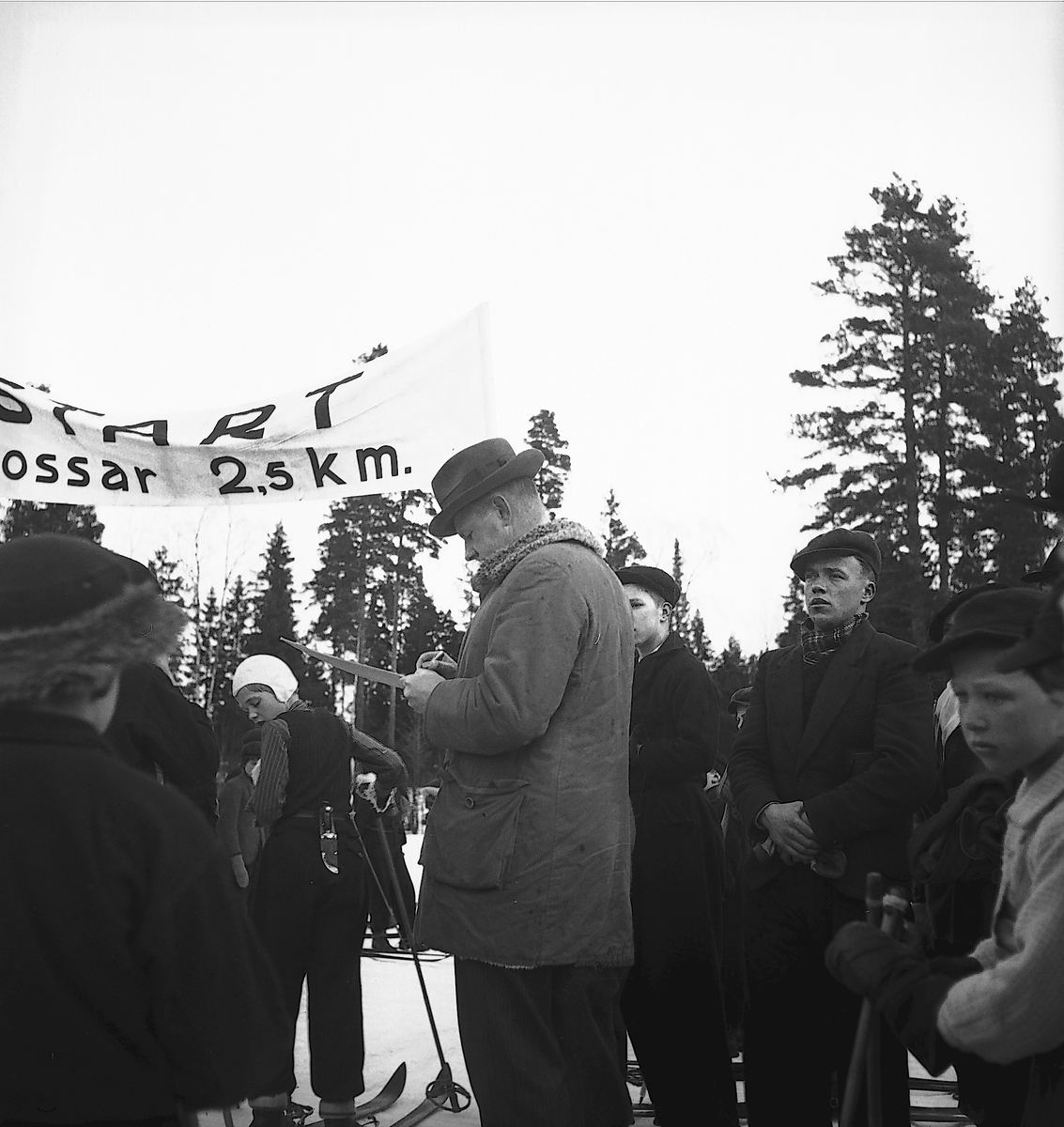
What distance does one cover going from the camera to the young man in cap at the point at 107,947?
1669 millimetres

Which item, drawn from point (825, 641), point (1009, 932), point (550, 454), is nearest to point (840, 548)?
point (825, 641)

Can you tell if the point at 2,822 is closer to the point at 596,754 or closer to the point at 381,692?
the point at 596,754

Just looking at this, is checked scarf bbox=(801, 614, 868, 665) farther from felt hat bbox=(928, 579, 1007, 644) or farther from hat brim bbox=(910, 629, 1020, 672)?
hat brim bbox=(910, 629, 1020, 672)

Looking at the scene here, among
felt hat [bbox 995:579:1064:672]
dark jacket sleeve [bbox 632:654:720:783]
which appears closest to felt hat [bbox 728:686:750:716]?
dark jacket sleeve [bbox 632:654:720:783]

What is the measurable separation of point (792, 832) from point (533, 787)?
93 centimetres

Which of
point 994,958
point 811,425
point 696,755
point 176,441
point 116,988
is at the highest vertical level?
point 811,425

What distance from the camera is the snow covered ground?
4.71 metres

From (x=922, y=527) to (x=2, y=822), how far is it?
2526 centimetres

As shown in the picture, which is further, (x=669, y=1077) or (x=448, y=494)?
(x=669, y=1077)

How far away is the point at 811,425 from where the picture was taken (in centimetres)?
2759

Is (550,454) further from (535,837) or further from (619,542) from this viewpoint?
(535,837)

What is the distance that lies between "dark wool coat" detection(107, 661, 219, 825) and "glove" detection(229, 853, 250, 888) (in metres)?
1.17

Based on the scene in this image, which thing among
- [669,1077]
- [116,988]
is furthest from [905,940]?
[669,1077]

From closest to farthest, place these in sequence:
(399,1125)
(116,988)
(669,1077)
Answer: (116,988) → (669,1077) → (399,1125)
